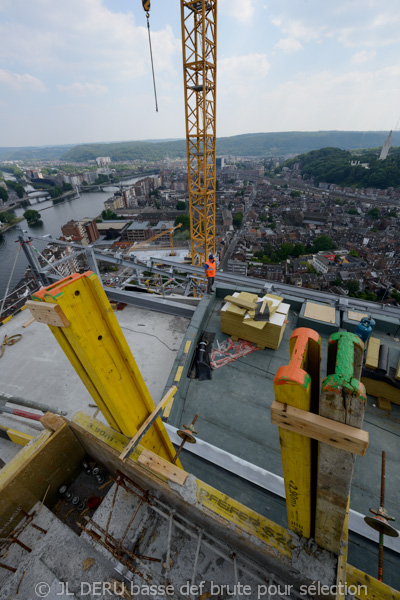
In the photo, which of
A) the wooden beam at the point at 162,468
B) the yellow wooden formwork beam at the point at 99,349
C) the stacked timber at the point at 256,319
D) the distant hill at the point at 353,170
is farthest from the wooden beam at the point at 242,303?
the distant hill at the point at 353,170

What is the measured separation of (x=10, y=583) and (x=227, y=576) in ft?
8.21

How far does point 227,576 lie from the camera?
9.45 ft

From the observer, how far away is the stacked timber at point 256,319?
7.34 metres

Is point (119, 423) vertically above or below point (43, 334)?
above

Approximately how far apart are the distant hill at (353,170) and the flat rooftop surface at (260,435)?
4422 inches

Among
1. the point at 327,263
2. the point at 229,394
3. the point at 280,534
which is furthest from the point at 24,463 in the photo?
the point at 327,263

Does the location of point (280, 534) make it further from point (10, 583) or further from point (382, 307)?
point (382, 307)

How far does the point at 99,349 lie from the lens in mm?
2793

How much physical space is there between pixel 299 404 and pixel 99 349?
2106 millimetres

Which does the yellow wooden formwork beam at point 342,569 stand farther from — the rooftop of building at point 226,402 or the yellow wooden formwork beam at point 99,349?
the yellow wooden formwork beam at point 99,349

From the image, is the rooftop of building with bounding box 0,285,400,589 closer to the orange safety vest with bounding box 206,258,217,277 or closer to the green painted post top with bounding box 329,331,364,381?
the orange safety vest with bounding box 206,258,217,277

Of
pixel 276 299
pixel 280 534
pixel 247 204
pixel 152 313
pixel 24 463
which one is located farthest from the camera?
pixel 247 204

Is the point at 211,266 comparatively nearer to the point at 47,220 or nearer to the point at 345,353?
the point at 345,353

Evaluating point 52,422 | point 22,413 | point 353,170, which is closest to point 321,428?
point 52,422
